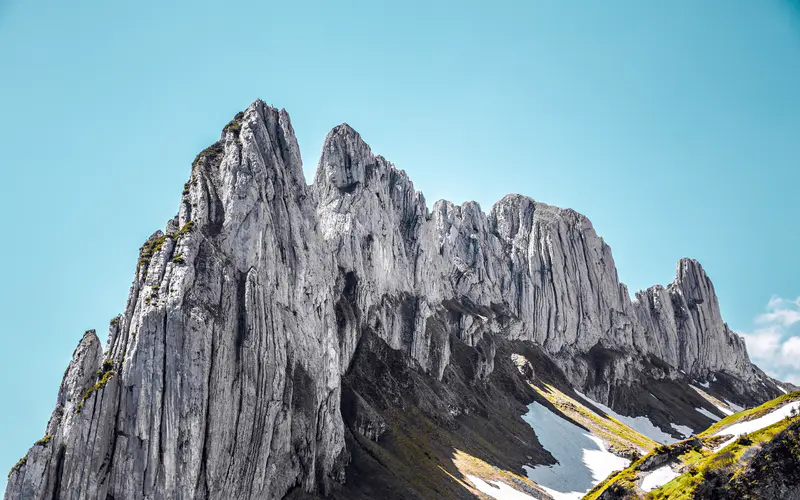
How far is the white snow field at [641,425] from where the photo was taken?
472ft

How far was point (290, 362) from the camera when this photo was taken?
58.8 m

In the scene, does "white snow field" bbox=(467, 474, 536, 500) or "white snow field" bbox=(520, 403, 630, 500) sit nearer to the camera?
"white snow field" bbox=(467, 474, 536, 500)

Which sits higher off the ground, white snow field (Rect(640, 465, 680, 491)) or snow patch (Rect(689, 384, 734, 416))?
snow patch (Rect(689, 384, 734, 416))

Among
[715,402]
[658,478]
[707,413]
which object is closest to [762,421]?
[658,478]

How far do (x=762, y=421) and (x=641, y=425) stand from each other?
146 metres

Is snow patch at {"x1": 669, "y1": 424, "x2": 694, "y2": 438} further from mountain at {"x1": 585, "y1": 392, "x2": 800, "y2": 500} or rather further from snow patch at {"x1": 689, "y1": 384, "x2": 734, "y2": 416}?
mountain at {"x1": 585, "y1": 392, "x2": 800, "y2": 500}

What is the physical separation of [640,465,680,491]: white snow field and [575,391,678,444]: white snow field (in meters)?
136

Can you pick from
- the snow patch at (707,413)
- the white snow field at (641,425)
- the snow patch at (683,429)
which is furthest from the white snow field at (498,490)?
the snow patch at (707,413)

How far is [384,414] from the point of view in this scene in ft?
276

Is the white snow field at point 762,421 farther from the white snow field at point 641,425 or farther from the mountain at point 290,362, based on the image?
the white snow field at point 641,425

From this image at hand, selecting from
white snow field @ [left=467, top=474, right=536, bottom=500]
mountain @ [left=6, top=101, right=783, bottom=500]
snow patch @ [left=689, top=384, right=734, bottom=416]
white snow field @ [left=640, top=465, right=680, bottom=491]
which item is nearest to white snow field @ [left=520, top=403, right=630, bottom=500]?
mountain @ [left=6, top=101, right=783, bottom=500]

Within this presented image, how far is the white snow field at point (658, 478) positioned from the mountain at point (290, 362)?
1460 inches

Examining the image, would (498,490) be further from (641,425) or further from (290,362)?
(641,425)

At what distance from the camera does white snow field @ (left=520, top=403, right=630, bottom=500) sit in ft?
303
